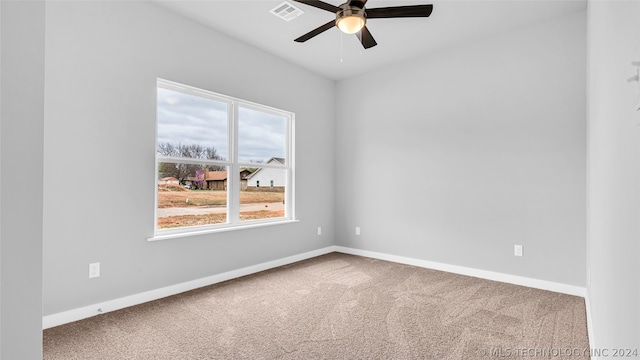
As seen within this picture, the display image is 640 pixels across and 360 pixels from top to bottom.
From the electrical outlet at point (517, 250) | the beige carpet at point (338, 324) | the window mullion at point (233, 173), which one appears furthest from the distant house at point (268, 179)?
the electrical outlet at point (517, 250)

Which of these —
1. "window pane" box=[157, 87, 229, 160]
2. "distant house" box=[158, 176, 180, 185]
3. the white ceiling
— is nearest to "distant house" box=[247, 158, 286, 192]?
"window pane" box=[157, 87, 229, 160]

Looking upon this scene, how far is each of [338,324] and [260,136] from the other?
8.40ft

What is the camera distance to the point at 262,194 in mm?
4215

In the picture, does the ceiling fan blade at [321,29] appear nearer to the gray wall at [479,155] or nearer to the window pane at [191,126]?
the window pane at [191,126]

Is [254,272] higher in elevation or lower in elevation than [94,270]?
lower

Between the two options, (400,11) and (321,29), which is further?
(321,29)

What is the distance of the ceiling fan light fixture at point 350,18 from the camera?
2285mm

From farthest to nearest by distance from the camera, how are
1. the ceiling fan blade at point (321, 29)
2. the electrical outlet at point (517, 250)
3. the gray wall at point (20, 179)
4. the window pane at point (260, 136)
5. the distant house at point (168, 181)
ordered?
1. the window pane at point (260, 136)
2. the electrical outlet at point (517, 250)
3. the distant house at point (168, 181)
4. the ceiling fan blade at point (321, 29)
5. the gray wall at point (20, 179)

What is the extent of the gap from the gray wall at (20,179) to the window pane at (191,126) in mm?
2543

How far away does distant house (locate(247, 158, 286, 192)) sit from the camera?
4094 mm

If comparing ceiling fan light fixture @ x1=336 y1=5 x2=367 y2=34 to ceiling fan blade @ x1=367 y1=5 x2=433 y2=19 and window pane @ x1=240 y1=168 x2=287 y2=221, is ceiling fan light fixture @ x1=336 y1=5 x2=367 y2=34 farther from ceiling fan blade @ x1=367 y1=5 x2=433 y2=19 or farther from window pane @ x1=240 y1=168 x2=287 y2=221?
window pane @ x1=240 y1=168 x2=287 y2=221

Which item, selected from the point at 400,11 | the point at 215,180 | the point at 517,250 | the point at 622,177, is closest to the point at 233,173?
the point at 215,180

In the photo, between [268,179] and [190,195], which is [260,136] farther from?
[190,195]

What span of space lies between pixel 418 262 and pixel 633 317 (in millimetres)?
3499
